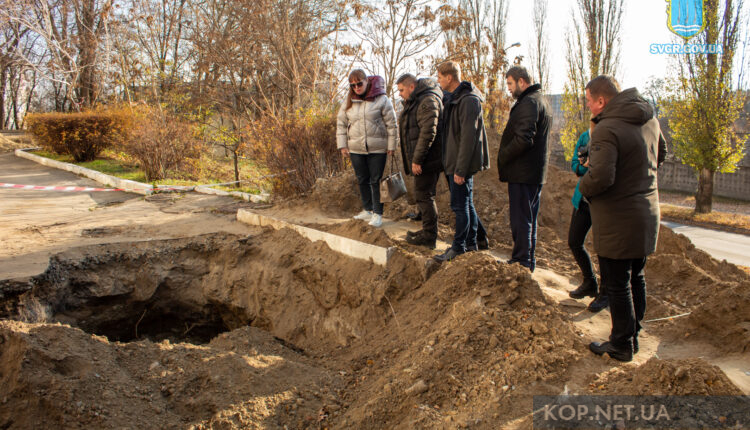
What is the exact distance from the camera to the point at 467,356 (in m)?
3.09

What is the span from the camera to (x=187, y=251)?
5.99m

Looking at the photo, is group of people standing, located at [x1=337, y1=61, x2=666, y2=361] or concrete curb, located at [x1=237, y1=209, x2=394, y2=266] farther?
concrete curb, located at [x1=237, y1=209, x2=394, y2=266]

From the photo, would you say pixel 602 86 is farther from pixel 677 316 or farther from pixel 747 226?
pixel 747 226

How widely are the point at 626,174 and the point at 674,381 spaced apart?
1204 mm

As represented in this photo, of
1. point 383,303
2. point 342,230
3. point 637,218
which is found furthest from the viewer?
point 342,230

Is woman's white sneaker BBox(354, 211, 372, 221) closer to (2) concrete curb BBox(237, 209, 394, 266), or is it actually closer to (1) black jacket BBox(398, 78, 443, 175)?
(2) concrete curb BBox(237, 209, 394, 266)

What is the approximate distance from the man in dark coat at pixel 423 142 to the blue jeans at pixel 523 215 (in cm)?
95

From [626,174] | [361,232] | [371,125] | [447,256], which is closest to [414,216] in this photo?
[361,232]

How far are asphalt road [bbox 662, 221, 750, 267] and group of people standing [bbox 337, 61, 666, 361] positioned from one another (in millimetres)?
6498

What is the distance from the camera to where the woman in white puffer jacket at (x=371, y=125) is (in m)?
5.51

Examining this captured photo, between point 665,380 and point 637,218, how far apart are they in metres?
0.95

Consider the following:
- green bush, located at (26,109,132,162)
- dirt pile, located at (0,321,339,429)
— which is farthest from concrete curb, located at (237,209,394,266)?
green bush, located at (26,109,132,162)

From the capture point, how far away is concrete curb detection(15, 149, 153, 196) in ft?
34.1

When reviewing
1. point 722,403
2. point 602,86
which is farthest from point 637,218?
point 722,403
